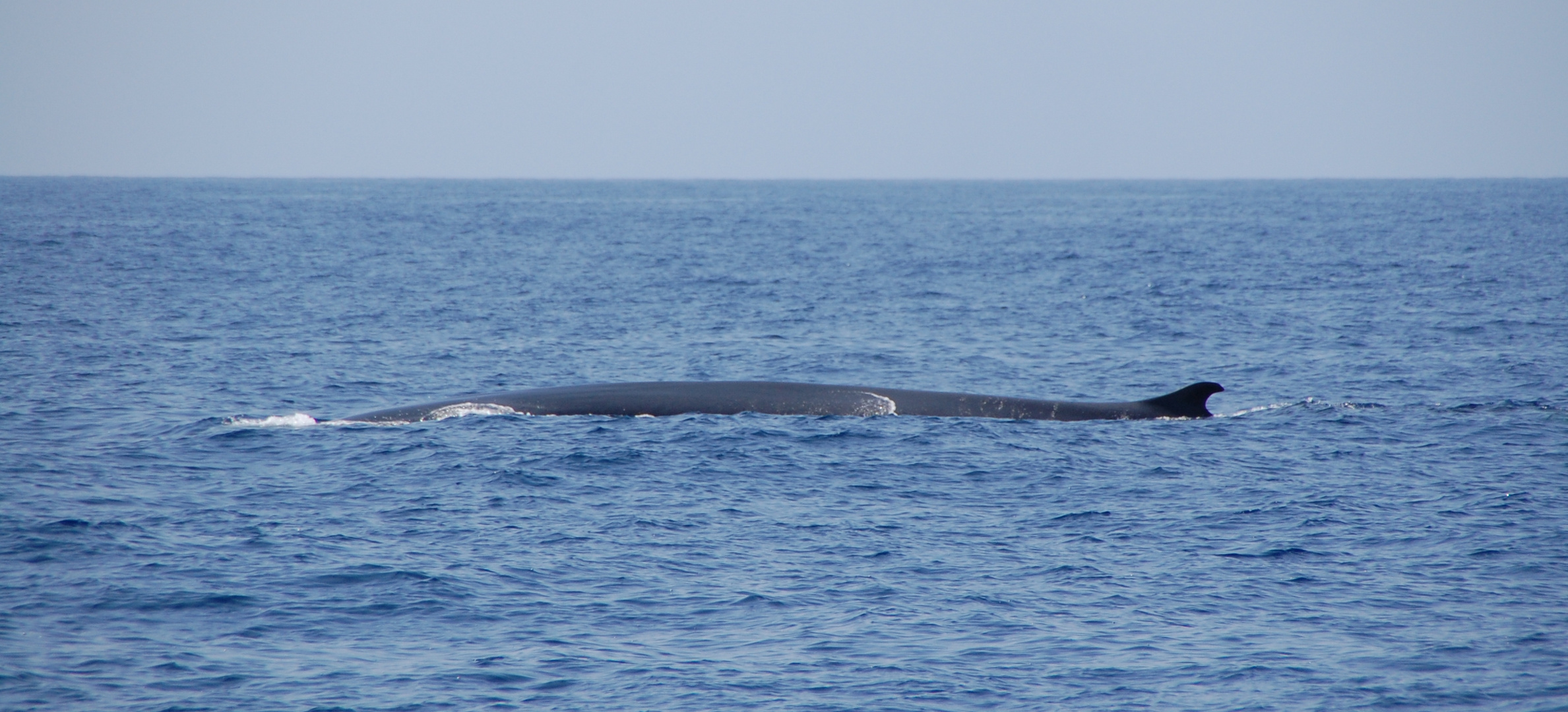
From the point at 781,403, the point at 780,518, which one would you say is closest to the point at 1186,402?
the point at 781,403

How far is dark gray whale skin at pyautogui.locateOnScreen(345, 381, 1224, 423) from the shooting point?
2406 centimetres

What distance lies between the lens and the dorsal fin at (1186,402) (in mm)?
24062

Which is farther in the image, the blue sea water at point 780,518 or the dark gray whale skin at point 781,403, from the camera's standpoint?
the dark gray whale skin at point 781,403

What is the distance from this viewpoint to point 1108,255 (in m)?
75.0

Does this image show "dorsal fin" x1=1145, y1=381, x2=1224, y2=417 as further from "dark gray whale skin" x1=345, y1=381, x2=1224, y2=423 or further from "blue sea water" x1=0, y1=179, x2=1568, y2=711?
"blue sea water" x1=0, y1=179, x2=1568, y2=711

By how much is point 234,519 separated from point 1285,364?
23.7 m

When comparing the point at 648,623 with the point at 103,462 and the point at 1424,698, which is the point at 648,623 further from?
the point at 103,462

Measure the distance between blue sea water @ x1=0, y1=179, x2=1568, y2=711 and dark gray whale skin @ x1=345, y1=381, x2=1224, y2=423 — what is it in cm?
44

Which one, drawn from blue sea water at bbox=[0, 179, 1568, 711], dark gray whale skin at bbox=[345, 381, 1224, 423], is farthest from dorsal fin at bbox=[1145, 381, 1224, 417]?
blue sea water at bbox=[0, 179, 1568, 711]

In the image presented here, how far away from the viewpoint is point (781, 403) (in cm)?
2438

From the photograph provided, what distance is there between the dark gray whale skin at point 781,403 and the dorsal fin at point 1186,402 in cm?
2

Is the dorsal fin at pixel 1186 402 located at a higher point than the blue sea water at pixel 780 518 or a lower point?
higher

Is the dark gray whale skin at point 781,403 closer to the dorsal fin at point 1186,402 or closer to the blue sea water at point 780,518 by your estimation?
the dorsal fin at point 1186,402

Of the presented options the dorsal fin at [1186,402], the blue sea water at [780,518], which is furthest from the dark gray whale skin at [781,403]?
the blue sea water at [780,518]
